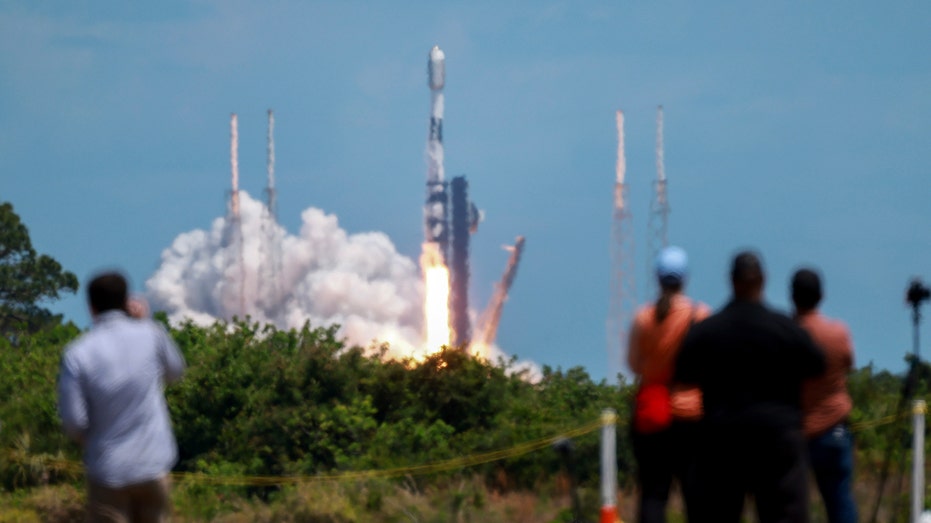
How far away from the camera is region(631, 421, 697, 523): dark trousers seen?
9.79 m

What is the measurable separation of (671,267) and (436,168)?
7364 centimetres

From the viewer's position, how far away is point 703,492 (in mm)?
9125

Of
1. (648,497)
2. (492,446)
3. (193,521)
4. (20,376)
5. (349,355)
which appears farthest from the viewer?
(20,376)

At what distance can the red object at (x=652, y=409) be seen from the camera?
9.75m

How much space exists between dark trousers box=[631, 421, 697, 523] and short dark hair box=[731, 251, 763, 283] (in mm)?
1141

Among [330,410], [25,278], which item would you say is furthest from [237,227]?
[330,410]

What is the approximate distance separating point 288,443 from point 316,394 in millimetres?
1246

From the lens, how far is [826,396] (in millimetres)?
10594

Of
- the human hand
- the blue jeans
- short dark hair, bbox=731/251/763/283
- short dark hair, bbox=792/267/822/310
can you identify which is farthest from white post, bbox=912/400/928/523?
the human hand

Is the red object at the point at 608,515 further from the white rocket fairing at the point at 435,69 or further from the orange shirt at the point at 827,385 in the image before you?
the white rocket fairing at the point at 435,69

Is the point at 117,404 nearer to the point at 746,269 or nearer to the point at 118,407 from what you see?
the point at 118,407

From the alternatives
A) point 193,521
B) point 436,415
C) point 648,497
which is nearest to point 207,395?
point 436,415

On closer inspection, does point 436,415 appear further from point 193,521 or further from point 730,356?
point 730,356

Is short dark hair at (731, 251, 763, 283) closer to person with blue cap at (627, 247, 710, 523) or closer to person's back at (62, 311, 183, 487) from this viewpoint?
person with blue cap at (627, 247, 710, 523)
